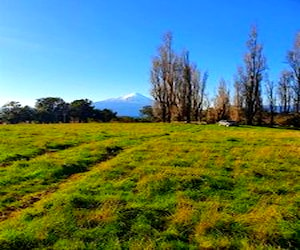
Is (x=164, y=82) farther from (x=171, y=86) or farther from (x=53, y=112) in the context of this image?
(x=53, y=112)

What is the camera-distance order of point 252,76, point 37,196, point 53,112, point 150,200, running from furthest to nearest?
1. point 53,112
2. point 252,76
3. point 37,196
4. point 150,200

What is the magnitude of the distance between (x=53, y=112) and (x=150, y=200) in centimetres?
10302

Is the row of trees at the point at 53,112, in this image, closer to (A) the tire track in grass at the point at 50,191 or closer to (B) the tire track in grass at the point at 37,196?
(A) the tire track in grass at the point at 50,191

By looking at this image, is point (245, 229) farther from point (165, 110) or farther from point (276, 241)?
point (165, 110)

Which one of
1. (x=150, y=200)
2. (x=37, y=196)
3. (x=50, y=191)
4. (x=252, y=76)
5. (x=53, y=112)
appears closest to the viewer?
(x=150, y=200)

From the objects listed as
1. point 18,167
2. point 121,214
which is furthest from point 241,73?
point 121,214

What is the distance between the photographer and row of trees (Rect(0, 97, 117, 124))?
10712 cm

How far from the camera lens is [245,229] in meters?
12.2

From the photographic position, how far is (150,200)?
1476 centimetres

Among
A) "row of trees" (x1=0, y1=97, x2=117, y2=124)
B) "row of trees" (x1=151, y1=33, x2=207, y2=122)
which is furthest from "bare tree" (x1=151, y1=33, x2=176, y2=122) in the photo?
"row of trees" (x1=0, y1=97, x2=117, y2=124)

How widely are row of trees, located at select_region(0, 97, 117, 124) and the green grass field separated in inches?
3179

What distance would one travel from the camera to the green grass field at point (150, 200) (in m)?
11.6

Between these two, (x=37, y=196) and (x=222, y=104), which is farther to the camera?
(x=222, y=104)

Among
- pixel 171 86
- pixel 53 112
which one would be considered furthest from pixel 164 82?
pixel 53 112
